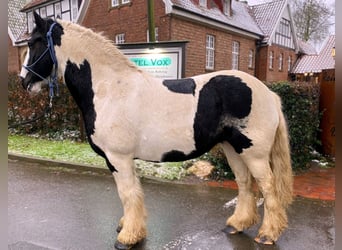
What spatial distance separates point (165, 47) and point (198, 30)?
8225 mm

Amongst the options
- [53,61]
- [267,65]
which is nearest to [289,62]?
[267,65]

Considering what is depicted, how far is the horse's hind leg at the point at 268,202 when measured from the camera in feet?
9.28

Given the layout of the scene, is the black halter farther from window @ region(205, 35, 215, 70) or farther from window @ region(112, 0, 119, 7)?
window @ region(112, 0, 119, 7)

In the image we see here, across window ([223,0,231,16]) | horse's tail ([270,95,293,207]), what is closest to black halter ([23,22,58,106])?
horse's tail ([270,95,293,207])

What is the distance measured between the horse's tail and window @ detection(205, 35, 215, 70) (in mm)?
12563

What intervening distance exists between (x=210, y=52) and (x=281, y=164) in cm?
1330

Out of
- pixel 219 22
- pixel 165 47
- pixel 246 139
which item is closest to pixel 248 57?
pixel 219 22

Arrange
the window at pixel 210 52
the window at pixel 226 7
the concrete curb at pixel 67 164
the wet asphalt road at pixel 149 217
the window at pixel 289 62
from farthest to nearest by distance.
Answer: the window at pixel 289 62, the window at pixel 226 7, the window at pixel 210 52, the concrete curb at pixel 67 164, the wet asphalt road at pixel 149 217

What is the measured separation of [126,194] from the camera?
2838 millimetres

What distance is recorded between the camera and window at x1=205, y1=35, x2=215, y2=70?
15.2 meters

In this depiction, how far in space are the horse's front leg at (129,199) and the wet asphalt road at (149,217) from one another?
17cm

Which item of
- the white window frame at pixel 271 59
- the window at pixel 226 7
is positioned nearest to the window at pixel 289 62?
the white window frame at pixel 271 59

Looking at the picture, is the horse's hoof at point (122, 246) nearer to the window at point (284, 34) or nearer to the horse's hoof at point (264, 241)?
the horse's hoof at point (264, 241)

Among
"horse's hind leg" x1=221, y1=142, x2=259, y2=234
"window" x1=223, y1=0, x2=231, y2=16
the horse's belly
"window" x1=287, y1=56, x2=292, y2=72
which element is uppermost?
"window" x1=223, y1=0, x2=231, y2=16
